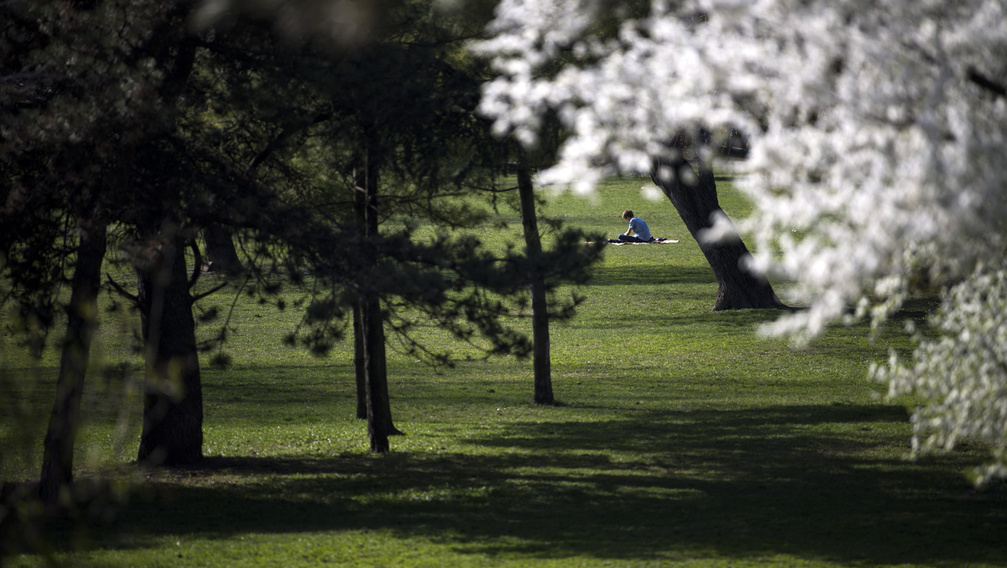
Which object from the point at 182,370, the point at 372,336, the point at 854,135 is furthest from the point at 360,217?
the point at 854,135

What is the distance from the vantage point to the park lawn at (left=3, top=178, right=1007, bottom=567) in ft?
24.5

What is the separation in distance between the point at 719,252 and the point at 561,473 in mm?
13618

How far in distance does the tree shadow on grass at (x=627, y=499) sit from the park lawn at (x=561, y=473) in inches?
1.3

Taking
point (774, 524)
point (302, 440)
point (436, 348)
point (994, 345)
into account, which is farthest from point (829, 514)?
point (436, 348)

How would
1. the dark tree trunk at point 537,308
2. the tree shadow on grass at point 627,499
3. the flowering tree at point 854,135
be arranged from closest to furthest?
the flowering tree at point 854,135 < the tree shadow on grass at point 627,499 < the dark tree trunk at point 537,308

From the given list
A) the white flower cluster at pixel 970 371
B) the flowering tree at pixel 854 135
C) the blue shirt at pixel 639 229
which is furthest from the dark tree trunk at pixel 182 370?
the blue shirt at pixel 639 229

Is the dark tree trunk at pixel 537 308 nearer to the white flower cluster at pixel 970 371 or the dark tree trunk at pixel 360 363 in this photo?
the dark tree trunk at pixel 360 363

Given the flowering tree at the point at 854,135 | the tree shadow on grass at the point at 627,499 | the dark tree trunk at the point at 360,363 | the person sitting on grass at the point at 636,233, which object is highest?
the person sitting on grass at the point at 636,233

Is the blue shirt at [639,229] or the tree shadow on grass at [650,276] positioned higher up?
the blue shirt at [639,229]

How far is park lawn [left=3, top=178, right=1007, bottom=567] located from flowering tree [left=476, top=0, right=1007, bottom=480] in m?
2.58

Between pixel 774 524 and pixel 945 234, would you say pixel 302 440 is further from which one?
pixel 945 234

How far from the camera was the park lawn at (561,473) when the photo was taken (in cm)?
748

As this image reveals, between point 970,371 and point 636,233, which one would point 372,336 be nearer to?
point 970,371

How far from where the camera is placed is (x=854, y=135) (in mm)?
3939
